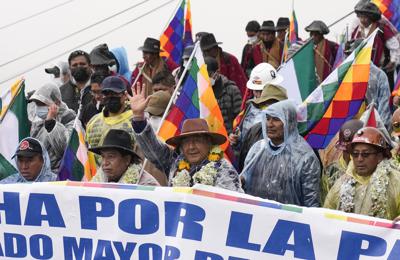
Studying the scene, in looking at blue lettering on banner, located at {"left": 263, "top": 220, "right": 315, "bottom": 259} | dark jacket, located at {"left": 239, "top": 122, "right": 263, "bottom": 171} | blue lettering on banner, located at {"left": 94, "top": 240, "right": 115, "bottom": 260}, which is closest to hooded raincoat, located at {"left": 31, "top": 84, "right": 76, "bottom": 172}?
dark jacket, located at {"left": 239, "top": 122, "right": 263, "bottom": 171}

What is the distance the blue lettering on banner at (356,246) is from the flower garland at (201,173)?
1620mm

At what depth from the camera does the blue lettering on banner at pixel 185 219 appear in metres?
8.25

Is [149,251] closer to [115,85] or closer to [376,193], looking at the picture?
[376,193]

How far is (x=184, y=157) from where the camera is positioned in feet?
31.5

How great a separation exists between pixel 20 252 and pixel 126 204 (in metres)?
0.82

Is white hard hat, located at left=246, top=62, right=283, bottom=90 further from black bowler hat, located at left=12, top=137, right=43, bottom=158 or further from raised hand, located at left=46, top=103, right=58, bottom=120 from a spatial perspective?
black bowler hat, located at left=12, top=137, right=43, bottom=158

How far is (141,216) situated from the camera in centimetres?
845

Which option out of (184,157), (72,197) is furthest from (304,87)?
(72,197)

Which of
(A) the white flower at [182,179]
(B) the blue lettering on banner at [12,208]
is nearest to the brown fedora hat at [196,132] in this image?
(A) the white flower at [182,179]

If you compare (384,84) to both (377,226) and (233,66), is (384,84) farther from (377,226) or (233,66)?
(377,226)

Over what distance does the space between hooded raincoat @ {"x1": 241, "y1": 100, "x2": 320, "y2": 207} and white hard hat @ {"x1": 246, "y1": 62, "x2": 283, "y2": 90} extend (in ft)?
6.67

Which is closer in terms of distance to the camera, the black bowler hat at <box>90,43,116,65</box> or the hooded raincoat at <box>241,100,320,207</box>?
the hooded raincoat at <box>241,100,320,207</box>

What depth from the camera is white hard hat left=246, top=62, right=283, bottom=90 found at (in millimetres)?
12172

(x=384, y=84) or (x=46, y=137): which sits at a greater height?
(x=384, y=84)
